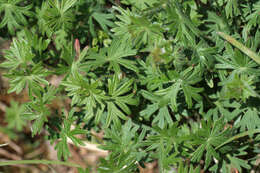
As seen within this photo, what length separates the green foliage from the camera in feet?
8.74

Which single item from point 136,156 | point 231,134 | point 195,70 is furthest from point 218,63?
point 136,156

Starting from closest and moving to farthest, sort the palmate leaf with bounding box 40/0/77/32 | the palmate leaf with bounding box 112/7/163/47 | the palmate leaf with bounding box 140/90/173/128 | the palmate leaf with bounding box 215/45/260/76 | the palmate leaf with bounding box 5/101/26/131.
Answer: the palmate leaf with bounding box 112/7/163/47 → the palmate leaf with bounding box 215/45/260/76 → the palmate leaf with bounding box 40/0/77/32 → the palmate leaf with bounding box 140/90/173/128 → the palmate leaf with bounding box 5/101/26/131

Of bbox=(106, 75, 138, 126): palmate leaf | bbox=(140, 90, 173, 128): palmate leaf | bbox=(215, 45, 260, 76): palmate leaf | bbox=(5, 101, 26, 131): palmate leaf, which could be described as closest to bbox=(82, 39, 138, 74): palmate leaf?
bbox=(106, 75, 138, 126): palmate leaf

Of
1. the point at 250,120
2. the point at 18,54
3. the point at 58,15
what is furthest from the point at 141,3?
the point at 250,120

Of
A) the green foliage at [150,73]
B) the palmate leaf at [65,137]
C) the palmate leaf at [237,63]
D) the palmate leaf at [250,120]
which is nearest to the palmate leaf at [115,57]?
the green foliage at [150,73]

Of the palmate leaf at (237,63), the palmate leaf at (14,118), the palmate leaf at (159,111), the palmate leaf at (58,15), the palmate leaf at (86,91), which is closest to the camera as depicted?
the palmate leaf at (86,91)

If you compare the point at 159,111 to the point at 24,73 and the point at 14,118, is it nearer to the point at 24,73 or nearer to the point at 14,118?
the point at 24,73

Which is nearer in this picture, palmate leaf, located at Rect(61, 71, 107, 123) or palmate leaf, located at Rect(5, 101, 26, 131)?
palmate leaf, located at Rect(61, 71, 107, 123)

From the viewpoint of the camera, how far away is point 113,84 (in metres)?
2.76

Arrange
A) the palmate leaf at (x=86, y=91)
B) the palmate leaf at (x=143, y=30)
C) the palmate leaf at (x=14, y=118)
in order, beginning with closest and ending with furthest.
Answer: the palmate leaf at (x=143, y=30) → the palmate leaf at (x=86, y=91) → the palmate leaf at (x=14, y=118)

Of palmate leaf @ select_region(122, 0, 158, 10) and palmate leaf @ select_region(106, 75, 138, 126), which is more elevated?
palmate leaf @ select_region(122, 0, 158, 10)

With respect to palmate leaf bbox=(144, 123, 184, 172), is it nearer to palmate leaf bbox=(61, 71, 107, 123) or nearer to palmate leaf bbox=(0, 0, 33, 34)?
palmate leaf bbox=(61, 71, 107, 123)

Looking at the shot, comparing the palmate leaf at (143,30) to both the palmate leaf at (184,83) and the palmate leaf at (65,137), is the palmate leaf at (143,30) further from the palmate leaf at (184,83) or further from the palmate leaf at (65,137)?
the palmate leaf at (65,137)

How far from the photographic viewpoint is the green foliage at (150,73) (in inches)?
105
